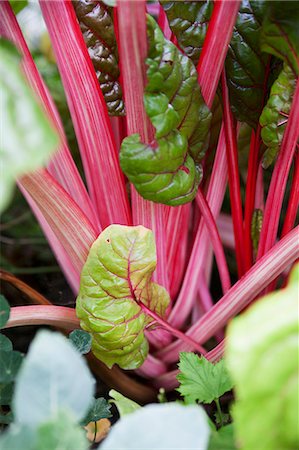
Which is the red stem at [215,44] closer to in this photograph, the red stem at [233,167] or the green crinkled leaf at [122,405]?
the red stem at [233,167]

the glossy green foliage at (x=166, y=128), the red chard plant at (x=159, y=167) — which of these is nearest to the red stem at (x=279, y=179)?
the red chard plant at (x=159, y=167)

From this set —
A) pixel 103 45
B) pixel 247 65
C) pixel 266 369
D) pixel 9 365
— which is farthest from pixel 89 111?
pixel 266 369

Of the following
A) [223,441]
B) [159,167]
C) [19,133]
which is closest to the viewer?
[19,133]

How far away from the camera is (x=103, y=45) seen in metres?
0.72

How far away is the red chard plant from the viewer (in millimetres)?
563

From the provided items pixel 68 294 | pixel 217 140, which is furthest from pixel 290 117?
pixel 68 294

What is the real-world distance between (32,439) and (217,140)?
0.59 metres

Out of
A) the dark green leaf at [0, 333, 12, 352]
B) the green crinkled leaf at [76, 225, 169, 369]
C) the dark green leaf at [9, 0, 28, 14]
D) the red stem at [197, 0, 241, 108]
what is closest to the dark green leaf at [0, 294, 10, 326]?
the dark green leaf at [0, 333, 12, 352]

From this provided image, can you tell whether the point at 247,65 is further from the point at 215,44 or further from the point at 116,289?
the point at 116,289

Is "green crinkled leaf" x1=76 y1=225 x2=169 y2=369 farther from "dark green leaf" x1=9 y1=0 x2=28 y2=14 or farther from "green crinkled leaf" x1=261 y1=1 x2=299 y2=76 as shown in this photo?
"dark green leaf" x1=9 y1=0 x2=28 y2=14

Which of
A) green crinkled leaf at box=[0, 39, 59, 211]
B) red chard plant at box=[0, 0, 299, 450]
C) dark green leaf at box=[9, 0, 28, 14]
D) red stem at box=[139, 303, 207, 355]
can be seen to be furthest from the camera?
dark green leaf at box=[9, 0, 28, 14]

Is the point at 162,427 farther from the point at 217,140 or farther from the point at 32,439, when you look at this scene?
the point at 217,140

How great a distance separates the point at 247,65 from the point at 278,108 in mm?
86

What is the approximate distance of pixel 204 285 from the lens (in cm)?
90
